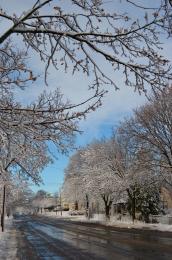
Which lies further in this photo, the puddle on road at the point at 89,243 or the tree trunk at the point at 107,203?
the tree trunk at the point at 107,203

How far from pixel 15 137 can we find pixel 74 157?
269ft

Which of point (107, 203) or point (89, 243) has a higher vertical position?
point (107, 203)

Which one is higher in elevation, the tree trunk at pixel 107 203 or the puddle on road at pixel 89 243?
the tree trunk at pixel 107 203

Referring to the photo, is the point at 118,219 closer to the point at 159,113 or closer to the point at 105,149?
the point at 105,149

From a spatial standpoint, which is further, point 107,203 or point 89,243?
point 107,203

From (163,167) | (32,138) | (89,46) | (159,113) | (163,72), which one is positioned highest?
(159,113)

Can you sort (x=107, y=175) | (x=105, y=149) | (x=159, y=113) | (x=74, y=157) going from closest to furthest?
1. (x=159, y=113)
2. (x=107, y=175)
3. (x=105, y=149)
4. (x=74, y=157)

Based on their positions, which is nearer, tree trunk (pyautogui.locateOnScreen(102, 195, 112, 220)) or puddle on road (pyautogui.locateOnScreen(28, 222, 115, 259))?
puddle on road (pyautogui.locateOnScreen(28, 222, 115, 259))

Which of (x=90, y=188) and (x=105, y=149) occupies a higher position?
(x=105, y=149)

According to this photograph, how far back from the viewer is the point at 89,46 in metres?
8.27

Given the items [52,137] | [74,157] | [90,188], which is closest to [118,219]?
[90,188]

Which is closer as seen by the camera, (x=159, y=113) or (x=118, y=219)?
(x=159, y=113)

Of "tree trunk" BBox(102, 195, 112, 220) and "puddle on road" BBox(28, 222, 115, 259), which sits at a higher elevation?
"tree trunk" BBox(102, 195, 112, 220)

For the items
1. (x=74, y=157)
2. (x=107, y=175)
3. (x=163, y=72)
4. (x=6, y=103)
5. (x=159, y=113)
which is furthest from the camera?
(x=74, y=157)
